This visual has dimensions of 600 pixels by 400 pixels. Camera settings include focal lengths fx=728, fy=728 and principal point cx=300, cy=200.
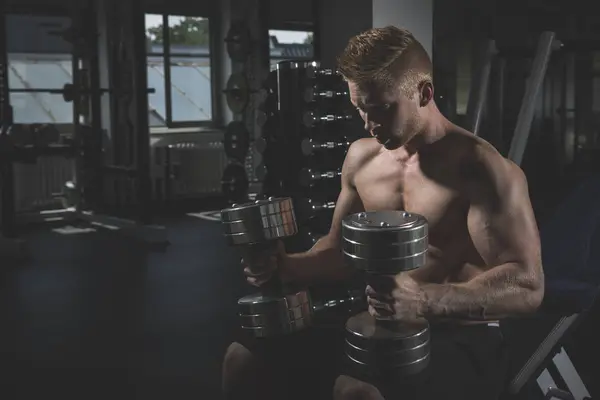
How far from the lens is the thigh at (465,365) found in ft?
3.30

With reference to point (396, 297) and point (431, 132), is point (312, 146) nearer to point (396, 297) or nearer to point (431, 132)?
point (431, 132)

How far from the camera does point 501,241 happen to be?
997 mm

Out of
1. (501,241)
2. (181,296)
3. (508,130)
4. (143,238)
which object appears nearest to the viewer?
(501,241)

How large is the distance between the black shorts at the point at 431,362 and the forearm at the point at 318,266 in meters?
0.09

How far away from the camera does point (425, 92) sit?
999mm

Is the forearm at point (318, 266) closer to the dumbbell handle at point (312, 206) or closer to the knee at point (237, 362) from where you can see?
the knee at point (237, 362)

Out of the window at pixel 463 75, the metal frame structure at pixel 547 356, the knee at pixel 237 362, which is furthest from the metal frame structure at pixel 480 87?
the knee at pixel 237 362

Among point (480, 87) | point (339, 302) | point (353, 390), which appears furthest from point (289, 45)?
point (353, 390)

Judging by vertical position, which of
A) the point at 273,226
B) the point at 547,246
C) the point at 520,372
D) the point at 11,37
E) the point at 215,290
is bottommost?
the point at 215,290

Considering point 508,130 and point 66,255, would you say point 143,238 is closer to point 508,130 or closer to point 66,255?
point 66,255

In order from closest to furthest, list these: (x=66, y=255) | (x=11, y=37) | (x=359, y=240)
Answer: (x=359, y=240), (x=66, y=255), (x=11, y=37)

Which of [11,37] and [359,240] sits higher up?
[11,37]

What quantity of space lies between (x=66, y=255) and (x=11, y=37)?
2.37 m

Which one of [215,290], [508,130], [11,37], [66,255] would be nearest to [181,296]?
[215,290]
